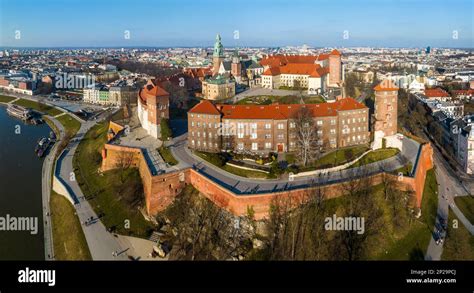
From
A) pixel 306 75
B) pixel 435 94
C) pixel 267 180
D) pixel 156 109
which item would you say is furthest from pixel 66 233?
pixel 435 94

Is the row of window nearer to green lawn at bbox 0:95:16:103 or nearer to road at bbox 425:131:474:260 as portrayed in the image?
road at bbox 425:131:474:260

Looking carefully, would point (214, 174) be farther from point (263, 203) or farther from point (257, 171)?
point (263, 203)

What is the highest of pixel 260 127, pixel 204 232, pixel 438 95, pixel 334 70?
pixel 334 70

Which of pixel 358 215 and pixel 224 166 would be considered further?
pixel 224 166

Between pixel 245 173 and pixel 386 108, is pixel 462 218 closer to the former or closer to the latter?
pixel 386 108

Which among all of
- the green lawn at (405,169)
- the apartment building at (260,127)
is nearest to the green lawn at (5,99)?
the apartment building at (260,127)

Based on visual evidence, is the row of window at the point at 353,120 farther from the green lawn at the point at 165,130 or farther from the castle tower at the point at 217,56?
the castle tower at the point at 217,56
